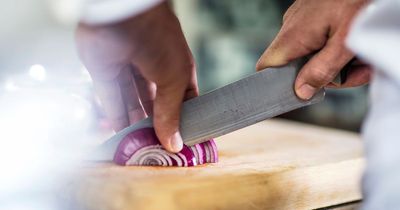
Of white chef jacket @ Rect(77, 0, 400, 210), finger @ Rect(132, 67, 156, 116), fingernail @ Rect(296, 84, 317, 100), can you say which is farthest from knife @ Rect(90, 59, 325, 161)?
white chef jacket @ Rect(77, 0, 400, 210)

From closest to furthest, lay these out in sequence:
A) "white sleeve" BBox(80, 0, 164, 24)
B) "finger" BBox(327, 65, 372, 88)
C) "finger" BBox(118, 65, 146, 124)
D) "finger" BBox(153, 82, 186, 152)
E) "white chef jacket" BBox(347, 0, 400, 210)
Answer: "white chef jacket" BBox(347, 0, 400, 210) → "white sleeve" BBox(80, 0, 164, 24) → "finger" BBox(153, 82, 186, 152) → "finger" BBox(327, 65, 372, 88) → "finger" BBox(118, 65, 146, 124)

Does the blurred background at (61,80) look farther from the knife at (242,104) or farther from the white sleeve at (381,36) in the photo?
the white sleeve at (381,36)

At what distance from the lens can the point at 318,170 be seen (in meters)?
0.98

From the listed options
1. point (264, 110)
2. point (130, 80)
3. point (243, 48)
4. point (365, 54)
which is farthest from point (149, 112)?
point (243, 48)

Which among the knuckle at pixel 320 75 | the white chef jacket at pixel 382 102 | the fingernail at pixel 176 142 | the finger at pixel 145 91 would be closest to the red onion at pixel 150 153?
the fingernail at pixel 176 142

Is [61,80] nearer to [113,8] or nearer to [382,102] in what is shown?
[113,8]

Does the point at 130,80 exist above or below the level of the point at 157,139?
above

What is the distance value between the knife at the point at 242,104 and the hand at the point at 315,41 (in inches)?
0.6

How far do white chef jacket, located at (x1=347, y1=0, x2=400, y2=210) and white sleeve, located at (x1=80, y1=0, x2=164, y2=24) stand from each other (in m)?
0.26

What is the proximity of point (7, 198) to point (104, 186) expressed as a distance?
16 cm

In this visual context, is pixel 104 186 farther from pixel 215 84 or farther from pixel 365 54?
pixel 215 84

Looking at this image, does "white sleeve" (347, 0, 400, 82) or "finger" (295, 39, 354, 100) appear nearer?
"white sleeve" (347, 0, 400, 82)

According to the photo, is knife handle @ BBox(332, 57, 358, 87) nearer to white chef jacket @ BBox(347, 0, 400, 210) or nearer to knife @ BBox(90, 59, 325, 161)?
knife @ BBox(90, 59, 325, 161)

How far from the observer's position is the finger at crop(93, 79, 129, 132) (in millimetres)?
1033
